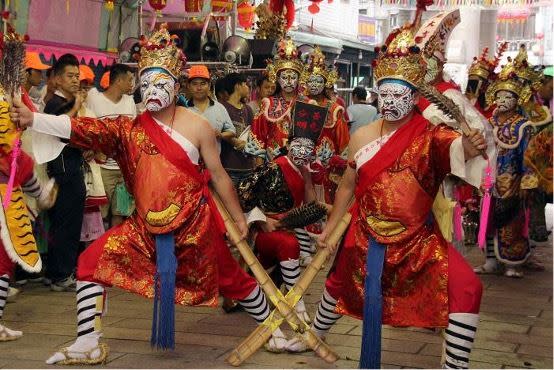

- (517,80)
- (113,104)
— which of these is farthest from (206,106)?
(517,80)

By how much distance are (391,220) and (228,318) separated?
2103 mm

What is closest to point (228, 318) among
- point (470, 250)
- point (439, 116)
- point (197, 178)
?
point (197, 178)

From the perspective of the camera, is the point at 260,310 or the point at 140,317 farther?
the point at 140,317

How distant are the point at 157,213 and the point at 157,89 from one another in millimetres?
660

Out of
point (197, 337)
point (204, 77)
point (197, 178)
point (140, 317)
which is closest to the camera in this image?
point (197, 178)

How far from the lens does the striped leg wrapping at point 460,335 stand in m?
4.43

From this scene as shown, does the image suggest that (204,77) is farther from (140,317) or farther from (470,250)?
(470,250)

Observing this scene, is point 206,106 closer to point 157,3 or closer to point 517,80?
point 517,80

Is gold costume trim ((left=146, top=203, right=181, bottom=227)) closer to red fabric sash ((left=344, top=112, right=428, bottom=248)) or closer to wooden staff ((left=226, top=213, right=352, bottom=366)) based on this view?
wooden staff ((left=226, top=213, right=352, bottom=366))

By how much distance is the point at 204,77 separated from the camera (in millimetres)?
8430

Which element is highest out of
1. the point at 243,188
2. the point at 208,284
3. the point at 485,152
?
the point at 485,152

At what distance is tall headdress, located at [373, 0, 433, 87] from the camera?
470cm

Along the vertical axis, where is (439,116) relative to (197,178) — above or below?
above

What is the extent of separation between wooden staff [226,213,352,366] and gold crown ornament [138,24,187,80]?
1.21 m
